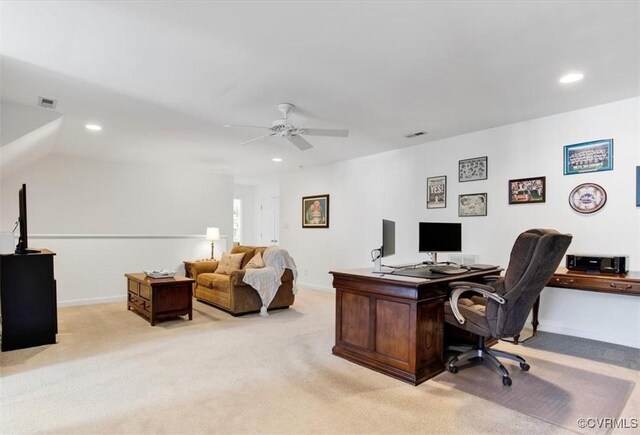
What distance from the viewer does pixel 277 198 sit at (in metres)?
9.29

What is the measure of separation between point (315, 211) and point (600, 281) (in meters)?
4.61

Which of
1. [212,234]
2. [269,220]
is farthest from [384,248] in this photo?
[269,220]

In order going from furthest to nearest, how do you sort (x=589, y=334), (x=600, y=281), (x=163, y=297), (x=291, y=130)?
(x=163, y=297) → (x=589, y=334) → (x=291, y=130) → (x=600, y=281)

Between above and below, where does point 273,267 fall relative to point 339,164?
below

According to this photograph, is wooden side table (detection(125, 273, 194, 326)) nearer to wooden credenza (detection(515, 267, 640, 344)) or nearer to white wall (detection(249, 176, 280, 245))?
wooden credenza (detection(515, 267, 640, 344))

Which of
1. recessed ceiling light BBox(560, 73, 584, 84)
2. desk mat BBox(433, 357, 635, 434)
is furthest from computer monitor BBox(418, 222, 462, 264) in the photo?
recessed ceiling light BBox(560, 73, 584, 84)

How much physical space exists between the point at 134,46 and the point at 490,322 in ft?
10.8

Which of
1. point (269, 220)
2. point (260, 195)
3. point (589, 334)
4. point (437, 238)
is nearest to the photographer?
point (589, 334)

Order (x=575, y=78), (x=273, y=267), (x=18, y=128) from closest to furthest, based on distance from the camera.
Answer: (x=575, y=78)
(x=18, y=128)
(x=273, y=267)

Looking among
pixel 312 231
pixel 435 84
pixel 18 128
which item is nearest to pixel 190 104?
pixel 18 128

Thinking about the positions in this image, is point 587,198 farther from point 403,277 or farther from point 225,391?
point 225,391

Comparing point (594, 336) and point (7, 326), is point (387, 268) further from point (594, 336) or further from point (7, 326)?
point (7, 326)

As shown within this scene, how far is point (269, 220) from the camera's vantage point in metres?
9.53

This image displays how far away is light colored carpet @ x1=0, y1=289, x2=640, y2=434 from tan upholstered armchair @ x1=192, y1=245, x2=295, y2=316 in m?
0.85
